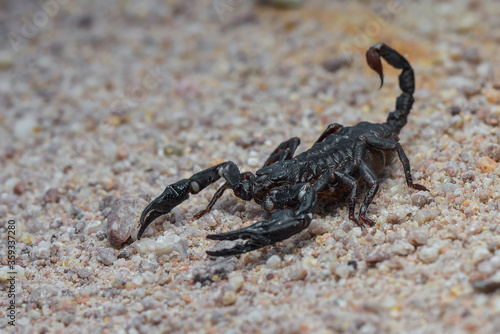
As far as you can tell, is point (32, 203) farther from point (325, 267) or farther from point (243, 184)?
point (325, 267)

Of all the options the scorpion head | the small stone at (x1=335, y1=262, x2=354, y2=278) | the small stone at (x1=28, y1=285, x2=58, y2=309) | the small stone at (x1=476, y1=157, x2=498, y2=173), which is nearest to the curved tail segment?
the small stone at (x1=476, y1=157, x2=498, y2=173)

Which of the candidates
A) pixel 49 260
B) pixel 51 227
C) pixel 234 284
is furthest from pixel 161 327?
pixel 51 227

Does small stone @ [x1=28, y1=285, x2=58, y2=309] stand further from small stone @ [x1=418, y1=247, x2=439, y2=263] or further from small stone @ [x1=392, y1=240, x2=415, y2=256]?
small stone @ [x1=418, y1=247, x2=439, y2=263]

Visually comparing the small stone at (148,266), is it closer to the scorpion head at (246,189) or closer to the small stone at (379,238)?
the scorpion head at (246,189)

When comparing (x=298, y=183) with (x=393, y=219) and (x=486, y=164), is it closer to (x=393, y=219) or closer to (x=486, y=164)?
(x=393, y=219)

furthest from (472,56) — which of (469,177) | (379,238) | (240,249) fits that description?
(240,249)

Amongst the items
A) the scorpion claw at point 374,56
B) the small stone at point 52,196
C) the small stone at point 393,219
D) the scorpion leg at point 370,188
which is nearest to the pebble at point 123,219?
the small stone at point 52,196

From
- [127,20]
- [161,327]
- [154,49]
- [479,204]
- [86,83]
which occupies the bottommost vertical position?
[161,327]
